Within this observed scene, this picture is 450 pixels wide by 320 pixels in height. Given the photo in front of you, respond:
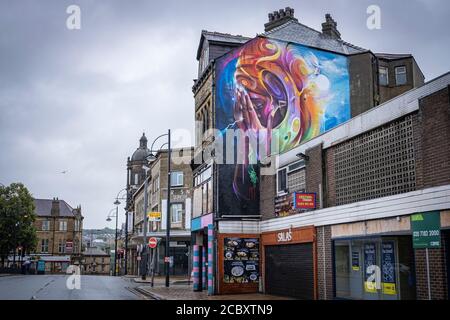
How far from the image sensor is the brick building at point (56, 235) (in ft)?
325

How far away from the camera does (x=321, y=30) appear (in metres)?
36.6

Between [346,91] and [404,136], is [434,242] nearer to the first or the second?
[404,136]

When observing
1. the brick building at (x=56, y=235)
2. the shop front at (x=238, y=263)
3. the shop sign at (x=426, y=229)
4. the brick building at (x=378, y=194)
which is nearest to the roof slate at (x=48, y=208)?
the brick building at (x=56, y=235)

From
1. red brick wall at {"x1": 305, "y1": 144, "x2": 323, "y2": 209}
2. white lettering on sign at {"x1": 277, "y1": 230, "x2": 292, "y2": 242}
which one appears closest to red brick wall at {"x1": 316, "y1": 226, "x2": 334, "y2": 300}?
red brick wall at {"x1": 305, "y1": 144, "x2": 323, "y2": 209}

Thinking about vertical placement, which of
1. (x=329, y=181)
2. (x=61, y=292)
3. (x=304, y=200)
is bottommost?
(x=61, y=292)

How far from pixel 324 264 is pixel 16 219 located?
5158 centimetres

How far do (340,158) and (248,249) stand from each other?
835cm

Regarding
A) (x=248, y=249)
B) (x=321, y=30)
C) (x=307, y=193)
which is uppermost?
(x=321, y=30)

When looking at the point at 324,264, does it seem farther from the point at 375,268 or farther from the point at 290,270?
the point at 375,268

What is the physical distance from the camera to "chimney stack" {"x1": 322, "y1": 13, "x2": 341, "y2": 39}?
35.8 meters

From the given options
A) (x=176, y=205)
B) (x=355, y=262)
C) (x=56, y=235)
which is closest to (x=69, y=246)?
(x=56, y=235)

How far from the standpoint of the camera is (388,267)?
55.0 ft

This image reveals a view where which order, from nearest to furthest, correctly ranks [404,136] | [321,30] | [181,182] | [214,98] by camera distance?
[404,136], [214,98], [321,30], [181,182]
